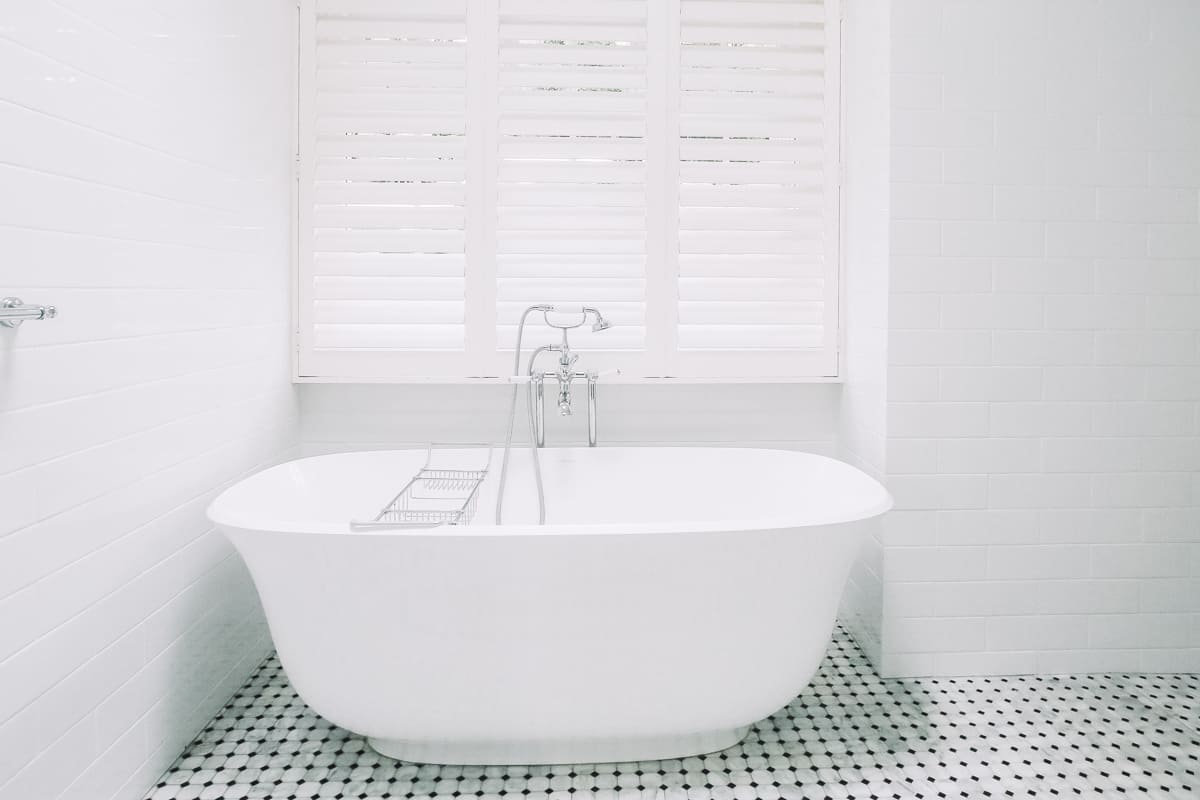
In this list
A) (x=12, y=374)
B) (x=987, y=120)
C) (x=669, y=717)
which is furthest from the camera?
(x=987, y=120)

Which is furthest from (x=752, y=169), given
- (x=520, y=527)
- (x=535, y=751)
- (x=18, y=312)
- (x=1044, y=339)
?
(x=18, y=312)

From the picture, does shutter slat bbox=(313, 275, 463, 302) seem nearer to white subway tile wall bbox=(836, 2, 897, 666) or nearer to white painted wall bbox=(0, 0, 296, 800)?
white painted wall bbox=(0, 0, 296, 800)

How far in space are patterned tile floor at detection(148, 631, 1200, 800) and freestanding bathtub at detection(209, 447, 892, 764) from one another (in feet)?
0.31

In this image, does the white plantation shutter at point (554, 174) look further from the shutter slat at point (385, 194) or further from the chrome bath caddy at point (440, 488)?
the chrome bath caddy at point (440, 488)

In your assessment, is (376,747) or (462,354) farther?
(462,354)

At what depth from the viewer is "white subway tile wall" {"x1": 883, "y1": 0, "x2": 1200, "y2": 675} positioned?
252 cm

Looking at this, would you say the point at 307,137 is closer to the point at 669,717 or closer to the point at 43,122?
the point at 43,122

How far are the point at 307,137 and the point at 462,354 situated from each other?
3.16 feet

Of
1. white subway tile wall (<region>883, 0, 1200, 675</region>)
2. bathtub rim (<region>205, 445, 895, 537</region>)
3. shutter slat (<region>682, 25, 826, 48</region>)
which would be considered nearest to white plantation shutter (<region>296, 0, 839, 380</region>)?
shutter slat (<region>682, 25, 826, 48</region>)

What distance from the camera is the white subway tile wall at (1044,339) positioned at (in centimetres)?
252

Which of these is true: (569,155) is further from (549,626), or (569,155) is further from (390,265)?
(549,626)

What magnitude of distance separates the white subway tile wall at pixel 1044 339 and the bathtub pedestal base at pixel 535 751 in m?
0.94

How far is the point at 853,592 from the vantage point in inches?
114

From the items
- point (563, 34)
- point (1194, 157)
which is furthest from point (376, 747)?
point (1194, 157)
